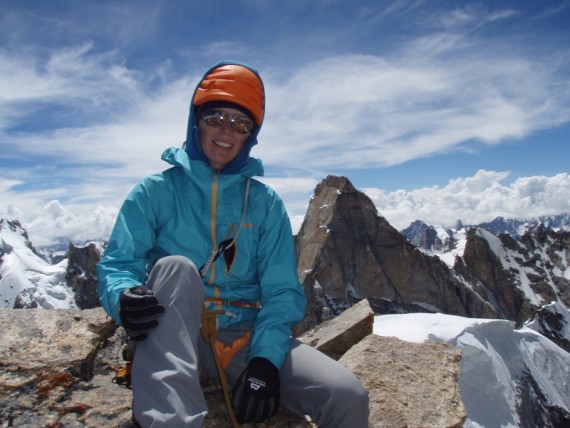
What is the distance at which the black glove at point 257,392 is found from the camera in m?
4.44

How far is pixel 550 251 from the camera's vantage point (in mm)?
139625

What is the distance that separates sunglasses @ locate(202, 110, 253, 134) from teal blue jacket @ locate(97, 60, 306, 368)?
34 centimetres

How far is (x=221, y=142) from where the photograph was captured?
18.0 ft

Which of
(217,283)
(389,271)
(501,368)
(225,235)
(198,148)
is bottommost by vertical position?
(389,271)

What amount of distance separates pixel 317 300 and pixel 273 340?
104 m

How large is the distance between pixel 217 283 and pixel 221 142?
168 centimetres

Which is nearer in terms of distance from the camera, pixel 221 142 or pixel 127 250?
pixel 127 250

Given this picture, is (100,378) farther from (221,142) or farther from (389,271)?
(389,271)

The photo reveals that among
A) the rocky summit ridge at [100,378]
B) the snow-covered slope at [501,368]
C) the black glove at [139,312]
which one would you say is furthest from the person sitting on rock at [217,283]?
the snow-covered slope at [501,368]

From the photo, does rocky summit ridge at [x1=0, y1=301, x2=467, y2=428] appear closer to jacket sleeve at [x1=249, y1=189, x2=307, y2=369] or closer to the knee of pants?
jacket sleeve at [x1=249, y1=189, x2=307, y2=369]

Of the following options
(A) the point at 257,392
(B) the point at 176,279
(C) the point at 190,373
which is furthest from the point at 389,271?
(C) the point at 190,373

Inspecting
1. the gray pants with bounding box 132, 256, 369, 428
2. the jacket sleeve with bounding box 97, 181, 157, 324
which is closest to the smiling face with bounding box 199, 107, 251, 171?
the jacket sleeve with bounding box 97, 181, 157, 324

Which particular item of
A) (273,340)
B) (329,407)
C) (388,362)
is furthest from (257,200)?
(388,362)

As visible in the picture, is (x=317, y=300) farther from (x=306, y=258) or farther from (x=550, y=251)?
(x=550, y=251)
